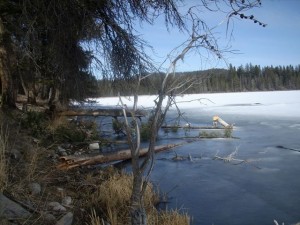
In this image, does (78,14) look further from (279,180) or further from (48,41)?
(279,180)

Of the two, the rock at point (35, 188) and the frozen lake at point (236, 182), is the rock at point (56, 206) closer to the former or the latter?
the rock at point (35, 188)

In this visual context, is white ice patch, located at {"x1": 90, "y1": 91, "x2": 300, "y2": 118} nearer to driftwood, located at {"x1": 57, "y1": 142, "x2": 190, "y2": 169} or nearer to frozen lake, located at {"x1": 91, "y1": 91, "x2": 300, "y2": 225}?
driftwood, located at {"x1": 57, "y1": 142, "x2": 190, "y2": 169}

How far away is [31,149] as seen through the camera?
22.9 feet

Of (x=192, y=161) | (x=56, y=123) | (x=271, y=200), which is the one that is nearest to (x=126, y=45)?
(x=271, y=200)

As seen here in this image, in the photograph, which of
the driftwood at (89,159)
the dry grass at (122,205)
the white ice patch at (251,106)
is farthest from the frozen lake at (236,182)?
the white ice patch at (251,106)

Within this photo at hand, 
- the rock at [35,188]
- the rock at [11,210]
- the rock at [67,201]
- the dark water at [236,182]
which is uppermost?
the rock at [11,210]

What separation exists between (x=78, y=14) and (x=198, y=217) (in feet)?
13.2

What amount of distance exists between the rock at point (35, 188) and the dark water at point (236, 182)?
2.70m

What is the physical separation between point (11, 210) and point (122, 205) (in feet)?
7.25

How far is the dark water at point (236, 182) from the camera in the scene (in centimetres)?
677

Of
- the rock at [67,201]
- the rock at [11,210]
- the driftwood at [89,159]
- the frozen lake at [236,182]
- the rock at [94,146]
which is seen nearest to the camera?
the rock at [11,210]

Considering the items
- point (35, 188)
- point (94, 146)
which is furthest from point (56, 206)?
point (94, 146)

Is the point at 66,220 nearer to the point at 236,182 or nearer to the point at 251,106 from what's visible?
the point at 236,182

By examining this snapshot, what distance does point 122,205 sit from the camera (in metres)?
5.93
